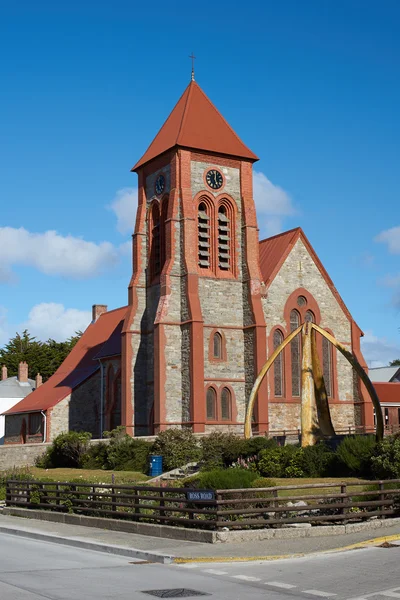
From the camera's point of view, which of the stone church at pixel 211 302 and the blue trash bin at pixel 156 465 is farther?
the stone church at pixel 211 302

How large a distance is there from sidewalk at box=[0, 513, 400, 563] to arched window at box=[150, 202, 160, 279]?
32133 millimetres

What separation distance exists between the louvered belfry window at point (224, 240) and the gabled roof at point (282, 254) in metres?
2.77

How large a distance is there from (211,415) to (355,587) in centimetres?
3509

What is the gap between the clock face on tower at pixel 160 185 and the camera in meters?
50.9

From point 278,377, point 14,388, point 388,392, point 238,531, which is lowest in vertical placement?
point 238,531

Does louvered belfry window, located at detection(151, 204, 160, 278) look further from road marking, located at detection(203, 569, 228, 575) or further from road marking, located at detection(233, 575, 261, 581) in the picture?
road marking, located at detection(233, 575, 261, 581)

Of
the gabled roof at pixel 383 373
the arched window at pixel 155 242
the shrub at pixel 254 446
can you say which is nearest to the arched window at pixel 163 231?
the arched window at pixel 155 242

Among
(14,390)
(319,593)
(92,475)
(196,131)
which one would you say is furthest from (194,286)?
(14,390)

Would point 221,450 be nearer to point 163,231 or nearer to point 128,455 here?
point 128,455

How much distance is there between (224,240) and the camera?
5031 cm

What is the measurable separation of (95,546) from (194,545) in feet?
7.44

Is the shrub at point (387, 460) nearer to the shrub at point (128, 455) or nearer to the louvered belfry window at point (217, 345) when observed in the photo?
the shrub at point (128, 455)

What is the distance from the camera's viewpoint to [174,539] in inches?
720

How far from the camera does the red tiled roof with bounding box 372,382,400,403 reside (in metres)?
61.1
